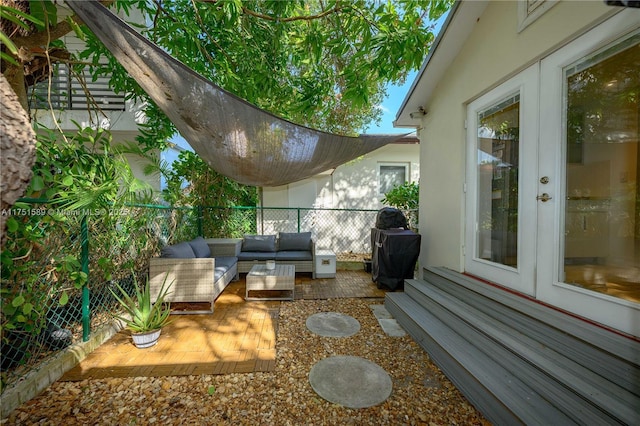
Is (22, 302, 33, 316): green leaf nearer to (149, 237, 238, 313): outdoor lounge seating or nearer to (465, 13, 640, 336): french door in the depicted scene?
(149, 237, 238, 313): outdoor lounge seating

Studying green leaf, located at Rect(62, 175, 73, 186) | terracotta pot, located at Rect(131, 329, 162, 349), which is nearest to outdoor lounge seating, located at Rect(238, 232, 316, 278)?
terracotta pot, located at Rect(131, 329, 162, 349)

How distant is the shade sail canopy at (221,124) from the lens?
1748 millimetres

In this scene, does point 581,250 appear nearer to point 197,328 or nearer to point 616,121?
point 616,121

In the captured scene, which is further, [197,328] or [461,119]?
[461,119]

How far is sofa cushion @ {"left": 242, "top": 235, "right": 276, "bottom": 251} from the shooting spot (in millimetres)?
4875

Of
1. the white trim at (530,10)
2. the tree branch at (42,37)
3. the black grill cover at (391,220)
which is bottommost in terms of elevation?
the black grill cover at (391,220)

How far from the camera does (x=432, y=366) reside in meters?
2.15

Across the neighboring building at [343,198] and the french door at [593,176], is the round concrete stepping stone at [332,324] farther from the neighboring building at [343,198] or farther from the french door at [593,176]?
the neighboring building at [343,198]

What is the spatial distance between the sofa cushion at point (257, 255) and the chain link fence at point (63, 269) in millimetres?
1269

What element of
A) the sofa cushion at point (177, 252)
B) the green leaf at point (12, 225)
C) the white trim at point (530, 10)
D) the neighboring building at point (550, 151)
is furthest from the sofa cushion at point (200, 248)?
the white trim at point (530, 10)

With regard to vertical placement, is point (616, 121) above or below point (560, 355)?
above

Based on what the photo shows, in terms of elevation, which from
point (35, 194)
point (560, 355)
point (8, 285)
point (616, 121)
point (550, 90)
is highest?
point (550, 90)

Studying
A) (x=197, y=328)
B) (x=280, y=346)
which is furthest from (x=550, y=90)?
(x=197, y=328)

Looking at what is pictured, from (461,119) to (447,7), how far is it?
1591 mm
